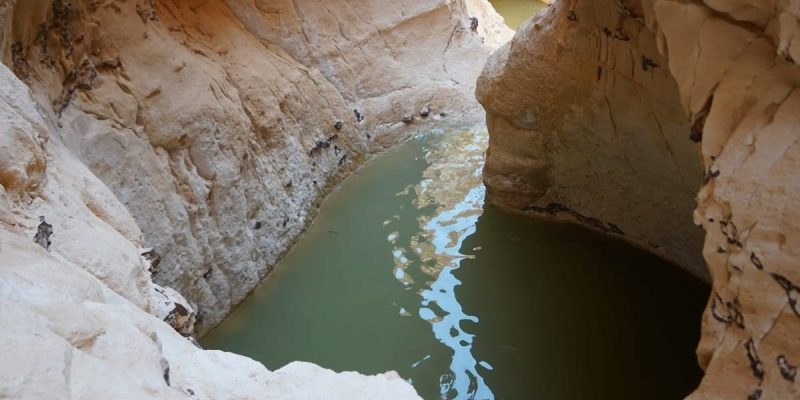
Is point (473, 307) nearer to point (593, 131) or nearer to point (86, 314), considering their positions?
point (593, 131)

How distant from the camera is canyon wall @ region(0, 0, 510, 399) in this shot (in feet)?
7.69

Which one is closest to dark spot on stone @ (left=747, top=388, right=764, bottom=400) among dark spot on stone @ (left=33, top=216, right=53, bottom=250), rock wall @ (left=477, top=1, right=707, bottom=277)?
rock wall @ (left=477, top=1, right=707, bottom=277)

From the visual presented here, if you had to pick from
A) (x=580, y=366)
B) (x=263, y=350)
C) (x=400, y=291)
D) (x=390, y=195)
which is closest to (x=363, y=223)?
(x=390, y=195)

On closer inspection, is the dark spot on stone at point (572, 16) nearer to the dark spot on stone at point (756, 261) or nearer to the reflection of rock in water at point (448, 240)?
the reflection of rock in water at point (448, 240)

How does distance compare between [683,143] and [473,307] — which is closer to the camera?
[683,143]

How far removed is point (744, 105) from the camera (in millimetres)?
3086

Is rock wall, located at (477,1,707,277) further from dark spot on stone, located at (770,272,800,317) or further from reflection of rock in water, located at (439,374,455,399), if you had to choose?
dark spot on stone, located at (770,272,800,317)

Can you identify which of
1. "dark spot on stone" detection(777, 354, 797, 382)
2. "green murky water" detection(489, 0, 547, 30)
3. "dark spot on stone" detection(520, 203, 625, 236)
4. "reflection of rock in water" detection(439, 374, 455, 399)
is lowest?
"reflection of rock in water" detection(439, 374, 455, 399)

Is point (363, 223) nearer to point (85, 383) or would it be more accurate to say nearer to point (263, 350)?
point (263, 350)

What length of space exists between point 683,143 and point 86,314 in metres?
4.12

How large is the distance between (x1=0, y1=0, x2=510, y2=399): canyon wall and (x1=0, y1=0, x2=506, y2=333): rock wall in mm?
16

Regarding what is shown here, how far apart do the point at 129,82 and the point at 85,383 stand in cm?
395

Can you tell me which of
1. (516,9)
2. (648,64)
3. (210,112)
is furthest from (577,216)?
(516,9)

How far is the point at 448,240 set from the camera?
6379mm
